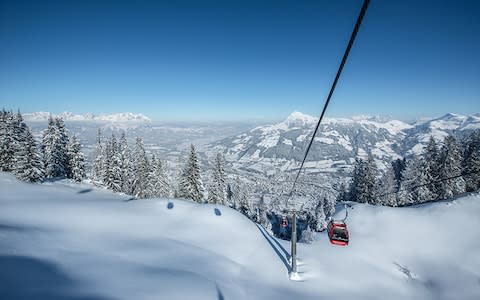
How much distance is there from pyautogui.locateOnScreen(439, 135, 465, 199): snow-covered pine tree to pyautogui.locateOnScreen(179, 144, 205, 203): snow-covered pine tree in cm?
3857

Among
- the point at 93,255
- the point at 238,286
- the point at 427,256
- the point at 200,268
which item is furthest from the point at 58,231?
the point at 427,256

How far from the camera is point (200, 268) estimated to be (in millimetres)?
9422

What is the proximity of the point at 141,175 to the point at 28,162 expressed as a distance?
1661cm

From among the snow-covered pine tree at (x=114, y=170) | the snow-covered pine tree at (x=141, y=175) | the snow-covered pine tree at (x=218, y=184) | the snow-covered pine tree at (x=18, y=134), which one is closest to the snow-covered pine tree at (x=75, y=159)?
the snow-covered pine tree at (x=114, y=170)

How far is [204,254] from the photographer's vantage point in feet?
36.4

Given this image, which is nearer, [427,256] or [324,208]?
[427,256]

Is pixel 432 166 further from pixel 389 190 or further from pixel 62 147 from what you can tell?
pixel 62 147

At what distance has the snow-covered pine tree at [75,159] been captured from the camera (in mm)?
44000

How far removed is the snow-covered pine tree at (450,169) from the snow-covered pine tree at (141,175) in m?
49.4

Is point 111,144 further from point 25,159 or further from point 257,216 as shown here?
point 257,216

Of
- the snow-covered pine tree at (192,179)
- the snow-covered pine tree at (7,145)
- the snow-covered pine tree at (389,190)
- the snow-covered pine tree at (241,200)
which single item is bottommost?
the snow-covered pine tree at (241,200)

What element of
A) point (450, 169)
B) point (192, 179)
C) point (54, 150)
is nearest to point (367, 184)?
point (450, 169)

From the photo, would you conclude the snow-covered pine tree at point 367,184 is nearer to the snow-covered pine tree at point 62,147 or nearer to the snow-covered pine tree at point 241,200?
the snow-covered pine tree at point 241,200

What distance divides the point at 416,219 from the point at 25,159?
5050cm
